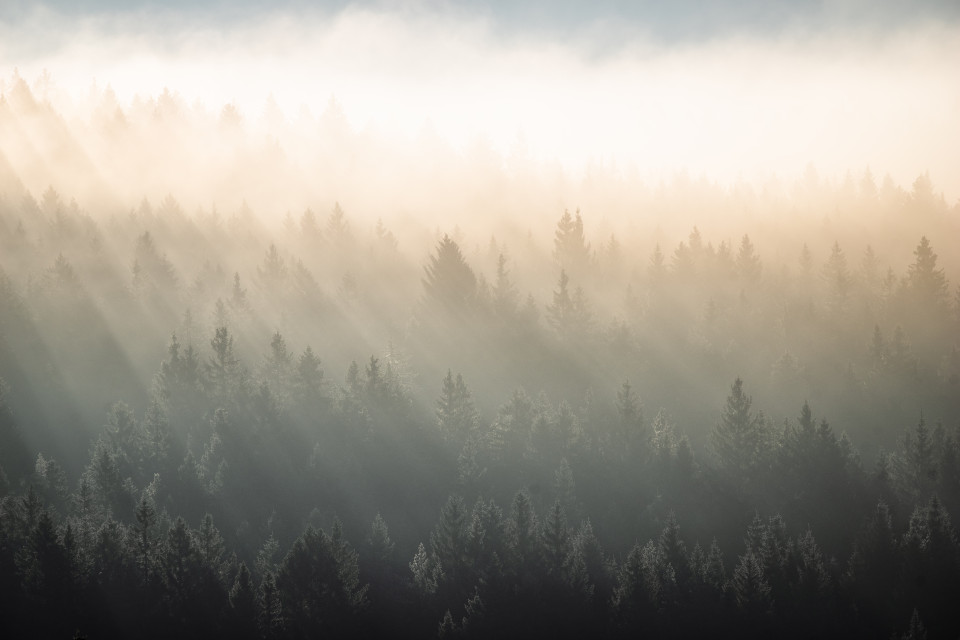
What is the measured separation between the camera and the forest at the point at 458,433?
160ft

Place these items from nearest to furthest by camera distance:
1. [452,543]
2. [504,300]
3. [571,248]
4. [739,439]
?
[452,543]
[739,439]
[504,300]
[571,248]

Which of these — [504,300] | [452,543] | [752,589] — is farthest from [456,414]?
[752,589]

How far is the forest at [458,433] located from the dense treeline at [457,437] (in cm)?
23

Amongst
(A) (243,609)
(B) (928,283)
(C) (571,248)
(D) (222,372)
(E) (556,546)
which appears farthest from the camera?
(C) (571,248)

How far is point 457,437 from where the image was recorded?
68.0 meters

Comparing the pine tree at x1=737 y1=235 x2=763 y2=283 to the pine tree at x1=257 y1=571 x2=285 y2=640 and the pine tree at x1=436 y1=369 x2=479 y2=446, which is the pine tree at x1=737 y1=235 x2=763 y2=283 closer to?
the pine tree at x1=436 y1=369 x2=479 y2=446

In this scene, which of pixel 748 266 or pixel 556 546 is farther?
pixel 748 266

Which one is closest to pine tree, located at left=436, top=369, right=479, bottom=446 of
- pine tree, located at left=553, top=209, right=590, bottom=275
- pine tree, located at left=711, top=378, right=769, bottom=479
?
pine tree, located at left=711, top=378, right=769, bottom=479

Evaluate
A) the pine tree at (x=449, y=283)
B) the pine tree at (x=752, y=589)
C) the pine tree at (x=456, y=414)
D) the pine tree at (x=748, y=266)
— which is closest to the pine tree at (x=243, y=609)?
the pine tree at (x=456, y=414)

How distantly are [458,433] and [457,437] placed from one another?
1.12ft

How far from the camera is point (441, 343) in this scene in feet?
271

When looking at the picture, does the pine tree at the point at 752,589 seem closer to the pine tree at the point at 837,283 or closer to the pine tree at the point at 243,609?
the pine tree at the point at 243,609

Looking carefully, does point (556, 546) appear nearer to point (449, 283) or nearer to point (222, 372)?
point (222, 372)

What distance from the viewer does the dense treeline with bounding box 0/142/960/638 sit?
48812 mm
